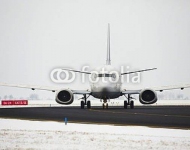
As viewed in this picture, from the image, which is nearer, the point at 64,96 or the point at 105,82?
the point at 105,82

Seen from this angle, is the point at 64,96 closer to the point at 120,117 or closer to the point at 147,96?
the point at 147,96

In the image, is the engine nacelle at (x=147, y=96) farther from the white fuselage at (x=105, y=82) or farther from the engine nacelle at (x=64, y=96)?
the engine nacelle at (x=64, y=96)

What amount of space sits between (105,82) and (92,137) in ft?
90.1

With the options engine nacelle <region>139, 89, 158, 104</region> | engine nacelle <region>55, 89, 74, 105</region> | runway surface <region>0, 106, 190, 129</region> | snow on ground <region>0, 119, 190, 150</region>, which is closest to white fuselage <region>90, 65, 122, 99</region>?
engine nacelle <region>55, 89, 74, 105</region>

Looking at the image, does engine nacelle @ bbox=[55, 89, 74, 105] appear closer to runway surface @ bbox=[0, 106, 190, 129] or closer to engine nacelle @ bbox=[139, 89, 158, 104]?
engine nacelle @ bbox=[139, 89, 158, 104]

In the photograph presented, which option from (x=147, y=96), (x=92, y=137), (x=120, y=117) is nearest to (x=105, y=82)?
(x=147, y=96)

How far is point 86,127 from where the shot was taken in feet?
77.6

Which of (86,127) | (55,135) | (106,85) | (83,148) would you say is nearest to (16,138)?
(55,135)

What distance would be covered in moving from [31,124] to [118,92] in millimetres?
23927

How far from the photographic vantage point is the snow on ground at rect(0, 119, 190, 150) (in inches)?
646

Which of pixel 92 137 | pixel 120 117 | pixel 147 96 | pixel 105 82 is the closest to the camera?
pixel 92 137

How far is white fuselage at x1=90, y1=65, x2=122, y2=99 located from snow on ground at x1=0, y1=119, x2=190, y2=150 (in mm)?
22368

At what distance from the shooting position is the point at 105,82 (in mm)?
46469

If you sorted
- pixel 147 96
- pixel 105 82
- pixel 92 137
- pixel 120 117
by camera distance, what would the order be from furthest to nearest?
pixel 147 96 < pixel 105 82 < pixel 120 117 < pixel 92 137
